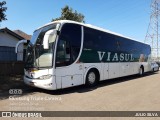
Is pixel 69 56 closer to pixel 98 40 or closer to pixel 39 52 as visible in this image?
pixel 39 52

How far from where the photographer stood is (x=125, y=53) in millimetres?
14484

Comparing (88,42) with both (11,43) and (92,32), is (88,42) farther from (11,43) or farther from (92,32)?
(11,43)

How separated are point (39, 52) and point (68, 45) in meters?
1.38

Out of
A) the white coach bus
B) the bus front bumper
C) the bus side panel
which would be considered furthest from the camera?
the bus side panel

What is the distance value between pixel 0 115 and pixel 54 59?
3.37 metres

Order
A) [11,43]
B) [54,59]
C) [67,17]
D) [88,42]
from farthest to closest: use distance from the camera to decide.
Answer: [67,17]
[11,43]
[88,42]
[54,59]

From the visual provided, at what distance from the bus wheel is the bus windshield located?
2.66 meters

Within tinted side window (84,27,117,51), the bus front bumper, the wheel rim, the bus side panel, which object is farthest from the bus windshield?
the bus side panel

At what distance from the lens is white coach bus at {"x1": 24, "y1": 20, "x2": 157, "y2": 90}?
8641 millimetres

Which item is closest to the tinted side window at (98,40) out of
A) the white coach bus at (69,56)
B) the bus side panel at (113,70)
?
the white coach bus at (69,56)

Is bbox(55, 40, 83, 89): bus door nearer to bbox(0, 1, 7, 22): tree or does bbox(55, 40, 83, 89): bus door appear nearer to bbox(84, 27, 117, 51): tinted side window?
bbox(84, 27, 117, 51): tinted side window

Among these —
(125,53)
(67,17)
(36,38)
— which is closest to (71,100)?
(36,38)

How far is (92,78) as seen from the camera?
10.8m

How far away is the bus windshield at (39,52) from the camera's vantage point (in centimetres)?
870
